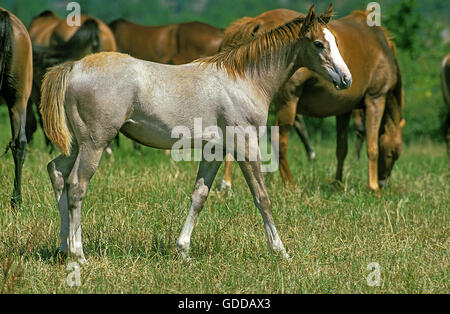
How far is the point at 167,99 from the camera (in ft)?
14.1

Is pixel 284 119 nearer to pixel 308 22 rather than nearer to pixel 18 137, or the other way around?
pixel 308 22

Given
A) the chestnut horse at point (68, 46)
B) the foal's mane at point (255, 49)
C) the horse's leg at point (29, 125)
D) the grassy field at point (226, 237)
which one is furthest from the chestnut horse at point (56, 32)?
the foal's mane at point (255, 49)

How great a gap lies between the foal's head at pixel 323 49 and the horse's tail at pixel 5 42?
270 cm

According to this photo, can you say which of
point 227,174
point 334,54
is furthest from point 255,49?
point 227,174

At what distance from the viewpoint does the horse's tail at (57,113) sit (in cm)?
421

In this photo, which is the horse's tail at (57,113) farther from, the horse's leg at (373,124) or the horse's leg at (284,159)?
the horse's leg at (373,124)

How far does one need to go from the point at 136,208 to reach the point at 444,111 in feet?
31.1

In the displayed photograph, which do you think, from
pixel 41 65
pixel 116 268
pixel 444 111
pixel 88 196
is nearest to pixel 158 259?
pixel 116 268

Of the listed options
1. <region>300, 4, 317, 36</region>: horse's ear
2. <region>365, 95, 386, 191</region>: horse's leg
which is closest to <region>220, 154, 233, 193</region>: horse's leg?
<region>365, 95, 386, 191</region>: horse's leg

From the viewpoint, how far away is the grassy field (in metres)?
4.13

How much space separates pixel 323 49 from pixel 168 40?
305 inches

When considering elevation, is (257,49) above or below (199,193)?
above

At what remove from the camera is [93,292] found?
391 cm

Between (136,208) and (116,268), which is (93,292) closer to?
(116,268)
